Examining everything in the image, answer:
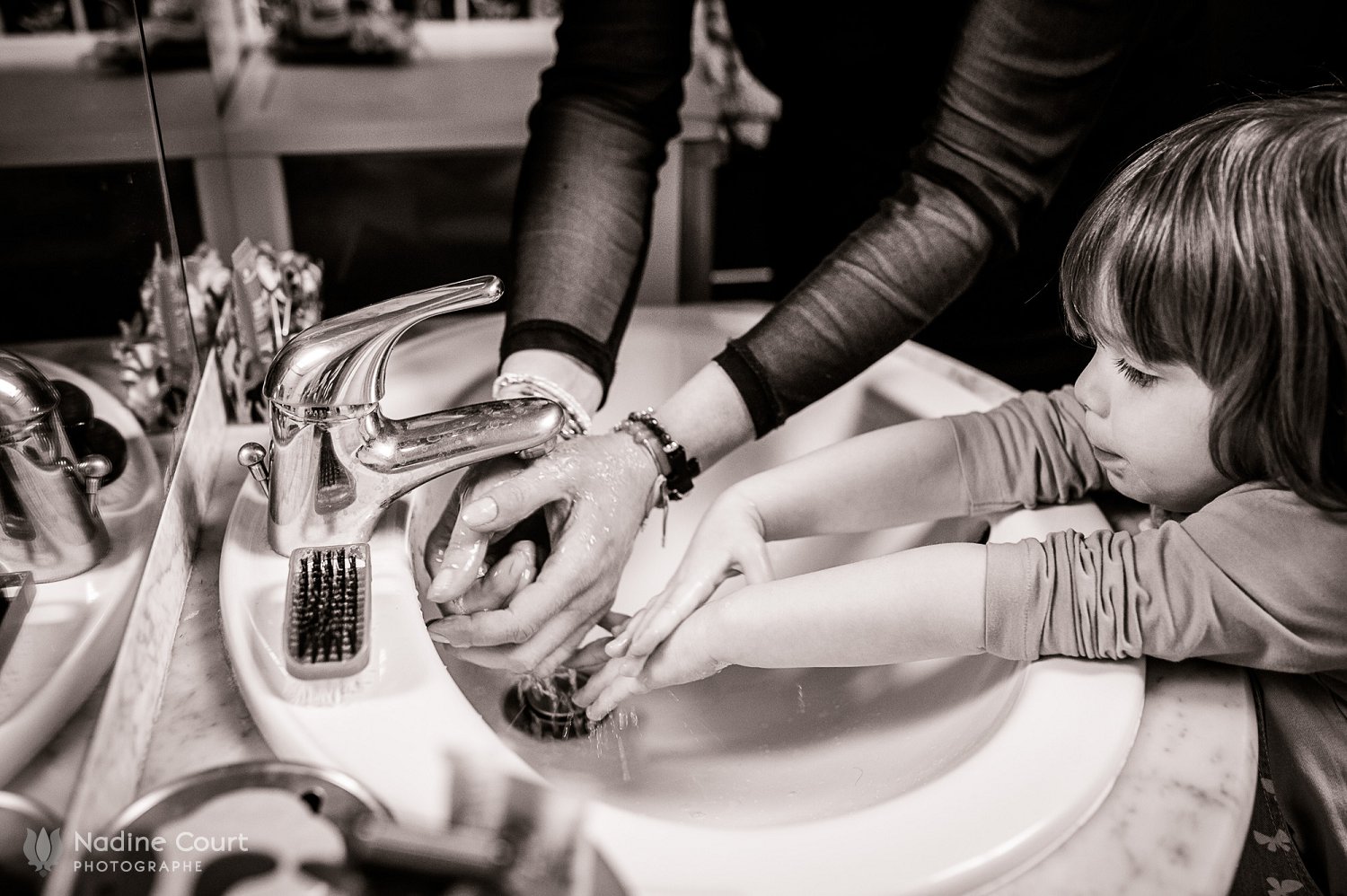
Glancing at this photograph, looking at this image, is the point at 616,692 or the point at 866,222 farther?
the point at 866,222

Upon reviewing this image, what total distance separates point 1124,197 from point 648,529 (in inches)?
18.7

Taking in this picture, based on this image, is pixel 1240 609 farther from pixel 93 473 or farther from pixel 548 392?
pixel 93 473

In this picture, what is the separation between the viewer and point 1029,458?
0.77 meters

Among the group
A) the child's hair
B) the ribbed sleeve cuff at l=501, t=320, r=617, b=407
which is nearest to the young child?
the child's hair

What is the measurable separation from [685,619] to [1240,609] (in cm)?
A: 33

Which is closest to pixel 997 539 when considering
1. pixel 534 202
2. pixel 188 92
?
pixel 534 202

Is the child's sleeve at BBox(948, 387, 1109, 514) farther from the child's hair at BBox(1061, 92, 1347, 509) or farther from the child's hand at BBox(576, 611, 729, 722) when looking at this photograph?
the child's hand at BBox(576, 611, 729, 722)

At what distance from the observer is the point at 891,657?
646mm

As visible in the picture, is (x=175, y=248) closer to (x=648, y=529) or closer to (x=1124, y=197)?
(x=648, y=529)

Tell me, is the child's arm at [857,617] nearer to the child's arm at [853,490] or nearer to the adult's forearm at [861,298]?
the child's arm at [853,490]

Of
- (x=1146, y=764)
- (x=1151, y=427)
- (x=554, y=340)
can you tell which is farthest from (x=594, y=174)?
(x=1146, y=764)

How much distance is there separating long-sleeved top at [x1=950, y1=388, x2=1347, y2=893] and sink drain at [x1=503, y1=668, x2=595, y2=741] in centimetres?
31

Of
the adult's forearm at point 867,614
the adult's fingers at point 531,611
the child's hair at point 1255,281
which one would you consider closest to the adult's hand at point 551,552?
the adult's fingers at point 531,611

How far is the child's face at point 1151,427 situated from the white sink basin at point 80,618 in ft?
1.93
